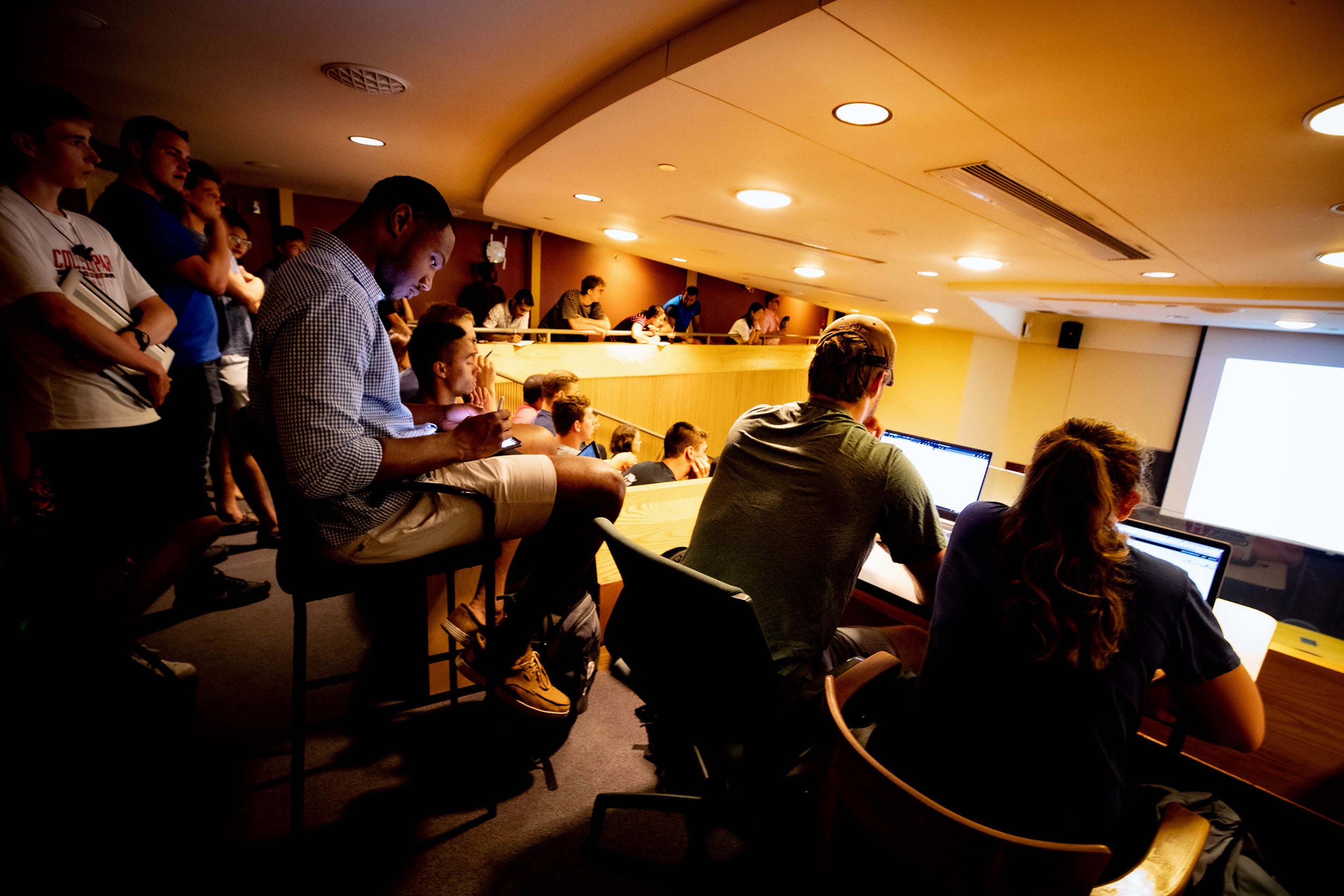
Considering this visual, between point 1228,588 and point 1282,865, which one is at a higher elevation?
point 1228,588

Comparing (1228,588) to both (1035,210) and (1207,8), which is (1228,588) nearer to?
(1035,210)

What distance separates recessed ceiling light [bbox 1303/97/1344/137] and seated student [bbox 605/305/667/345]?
16.8 ft

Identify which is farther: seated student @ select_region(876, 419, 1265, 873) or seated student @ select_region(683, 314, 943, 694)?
seated student @ select_region(683, 314, 943, 694)

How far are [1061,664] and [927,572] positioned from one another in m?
0.44

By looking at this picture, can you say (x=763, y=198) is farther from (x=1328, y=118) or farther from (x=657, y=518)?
(x=1328, y=118)

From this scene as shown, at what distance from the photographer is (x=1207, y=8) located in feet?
2.85

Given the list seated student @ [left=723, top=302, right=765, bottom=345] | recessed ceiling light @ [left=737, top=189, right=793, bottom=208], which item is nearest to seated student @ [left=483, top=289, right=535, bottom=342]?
seated student @ [left=723, top=302, right=765, bottom=345]

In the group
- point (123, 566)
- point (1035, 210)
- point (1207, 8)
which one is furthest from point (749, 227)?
point (123, 566)

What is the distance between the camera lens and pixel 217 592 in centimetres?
273

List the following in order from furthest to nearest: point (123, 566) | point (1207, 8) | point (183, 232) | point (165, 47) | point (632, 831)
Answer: point (183, 232), point (123, 566), point (165, 47), point (632, 831), point (1207, 8)

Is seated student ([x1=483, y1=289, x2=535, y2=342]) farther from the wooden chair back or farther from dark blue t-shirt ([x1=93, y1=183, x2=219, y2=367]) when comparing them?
the wooden chair back

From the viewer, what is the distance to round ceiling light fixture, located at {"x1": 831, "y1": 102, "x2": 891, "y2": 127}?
4.64ft

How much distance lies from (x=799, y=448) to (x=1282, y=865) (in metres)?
2.23

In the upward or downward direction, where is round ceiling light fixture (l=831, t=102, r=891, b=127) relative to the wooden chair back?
upward
